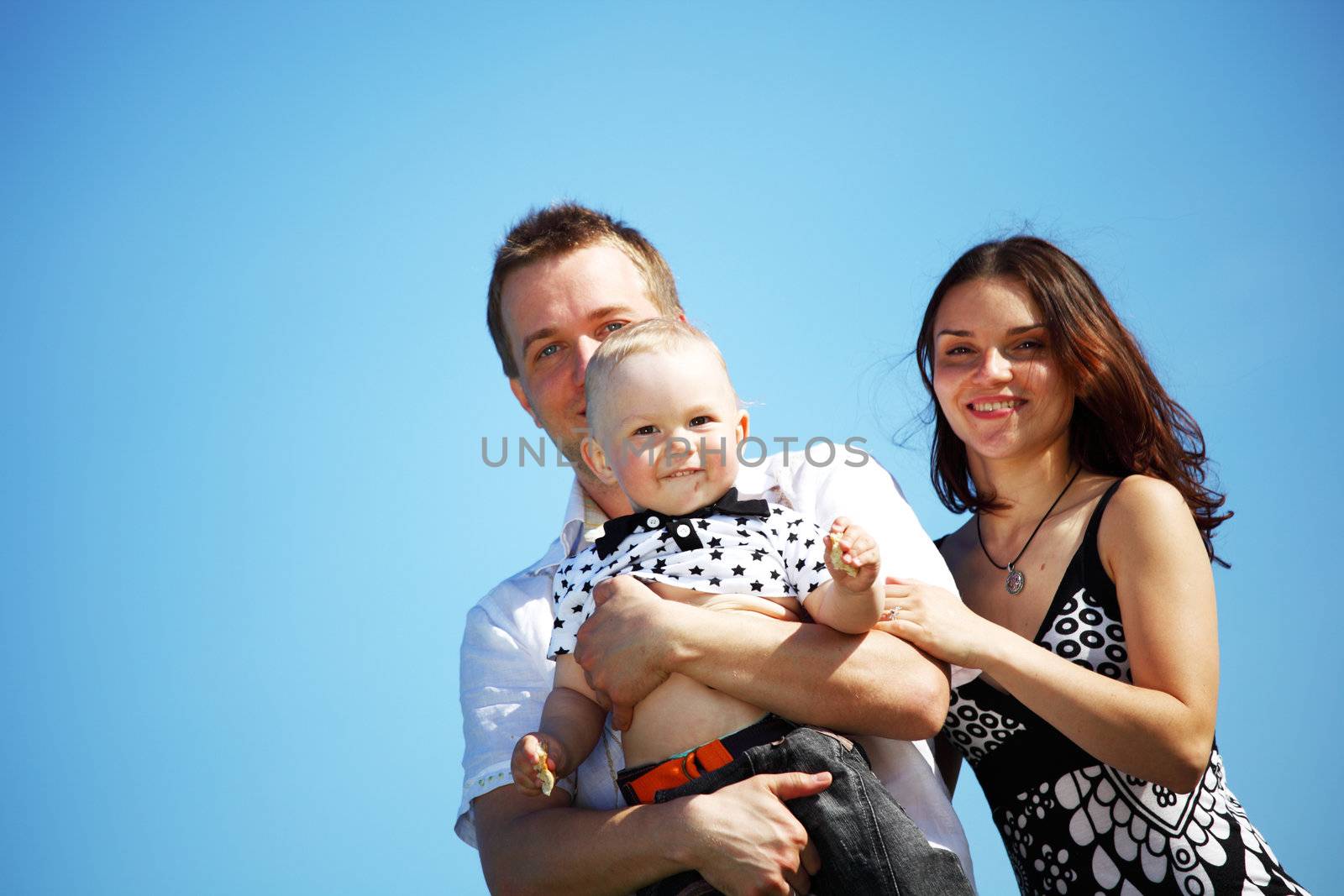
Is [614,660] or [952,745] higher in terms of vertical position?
[614,660]

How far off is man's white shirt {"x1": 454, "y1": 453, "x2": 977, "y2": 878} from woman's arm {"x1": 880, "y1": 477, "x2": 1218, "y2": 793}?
0.56 ft

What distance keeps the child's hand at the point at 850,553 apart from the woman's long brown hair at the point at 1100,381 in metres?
1.31

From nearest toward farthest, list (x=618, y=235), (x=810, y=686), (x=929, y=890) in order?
(x=929, y=890) < (x=810, y=686) < (x=618, y=235)

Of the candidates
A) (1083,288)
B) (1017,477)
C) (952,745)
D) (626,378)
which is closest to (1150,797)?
(952,745)

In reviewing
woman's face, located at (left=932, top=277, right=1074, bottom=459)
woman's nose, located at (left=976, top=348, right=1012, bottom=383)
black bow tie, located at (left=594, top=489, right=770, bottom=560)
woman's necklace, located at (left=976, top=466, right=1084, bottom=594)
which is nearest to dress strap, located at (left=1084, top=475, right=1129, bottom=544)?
woman's necklace, located at (left=976, top=466, right=1084, bottom=594)

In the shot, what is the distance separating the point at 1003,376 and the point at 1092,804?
1163 millimetres

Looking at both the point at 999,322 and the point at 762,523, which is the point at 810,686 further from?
the point at 999,322

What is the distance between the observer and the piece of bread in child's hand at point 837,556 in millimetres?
2092

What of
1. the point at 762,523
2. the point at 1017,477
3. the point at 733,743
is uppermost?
the point at 1017,477

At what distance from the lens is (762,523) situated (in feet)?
8.18

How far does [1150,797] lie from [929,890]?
1.01 meters

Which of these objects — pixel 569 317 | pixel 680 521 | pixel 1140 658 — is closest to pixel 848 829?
pixel 680 521

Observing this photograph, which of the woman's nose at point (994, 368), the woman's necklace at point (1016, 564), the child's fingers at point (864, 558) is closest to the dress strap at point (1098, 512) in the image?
the woman's necklace at point (1016, 564)

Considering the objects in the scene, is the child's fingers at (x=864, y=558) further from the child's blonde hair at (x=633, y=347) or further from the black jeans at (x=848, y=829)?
the child's blonde hair at (x=633, y=347)
